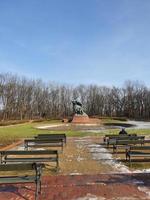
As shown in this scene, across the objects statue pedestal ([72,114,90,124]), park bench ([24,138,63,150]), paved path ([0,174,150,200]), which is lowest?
paved path ([0,174,150,200])

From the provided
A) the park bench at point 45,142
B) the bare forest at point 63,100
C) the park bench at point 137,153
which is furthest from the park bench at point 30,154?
the bare forest at point 63,100

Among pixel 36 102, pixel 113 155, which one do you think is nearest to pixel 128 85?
pixel 36 102

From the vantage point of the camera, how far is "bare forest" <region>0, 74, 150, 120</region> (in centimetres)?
8156

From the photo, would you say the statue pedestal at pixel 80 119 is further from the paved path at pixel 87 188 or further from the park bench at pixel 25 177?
the park bench at pixel 25 177

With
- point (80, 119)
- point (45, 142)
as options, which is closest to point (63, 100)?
point (80, 119)

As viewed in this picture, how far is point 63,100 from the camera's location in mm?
96750

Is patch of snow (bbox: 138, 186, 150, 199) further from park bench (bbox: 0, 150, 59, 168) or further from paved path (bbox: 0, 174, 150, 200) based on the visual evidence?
park bench (bbox: 0, 150, 59, 168)

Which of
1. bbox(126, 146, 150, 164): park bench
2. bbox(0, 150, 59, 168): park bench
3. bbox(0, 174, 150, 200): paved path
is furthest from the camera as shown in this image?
bbox(126, 146, 150, 164): park bench

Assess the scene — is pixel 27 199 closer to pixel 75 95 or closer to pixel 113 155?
pixel 113 155

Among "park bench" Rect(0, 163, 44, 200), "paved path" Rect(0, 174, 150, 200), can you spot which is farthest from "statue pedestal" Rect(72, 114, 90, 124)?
"park bench" Rect(0, 163, 44, 200)

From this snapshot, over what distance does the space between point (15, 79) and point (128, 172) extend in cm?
7891

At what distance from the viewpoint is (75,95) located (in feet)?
333

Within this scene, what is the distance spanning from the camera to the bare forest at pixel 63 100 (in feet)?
268

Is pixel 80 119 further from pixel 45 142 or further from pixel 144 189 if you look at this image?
pixel 144 189
